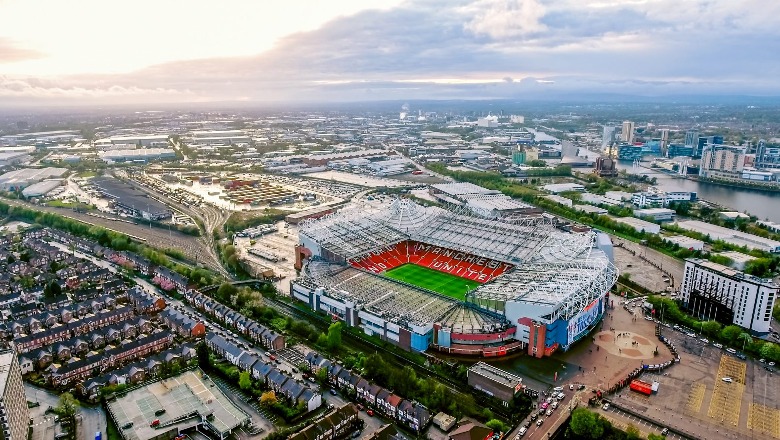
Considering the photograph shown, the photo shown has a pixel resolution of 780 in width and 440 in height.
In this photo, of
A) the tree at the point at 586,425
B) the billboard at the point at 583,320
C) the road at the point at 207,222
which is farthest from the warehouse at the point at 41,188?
the tree at the point at 586,425

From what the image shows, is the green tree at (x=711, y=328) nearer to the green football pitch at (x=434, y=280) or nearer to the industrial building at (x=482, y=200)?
the green football pitch at (x=434, y=280)

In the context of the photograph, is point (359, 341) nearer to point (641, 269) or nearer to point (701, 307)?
point (701, 307)

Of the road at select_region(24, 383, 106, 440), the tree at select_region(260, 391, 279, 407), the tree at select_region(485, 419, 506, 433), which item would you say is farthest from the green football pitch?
the road at select_region(24, 383, 106, 440)

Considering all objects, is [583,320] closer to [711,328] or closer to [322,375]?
[711,328]

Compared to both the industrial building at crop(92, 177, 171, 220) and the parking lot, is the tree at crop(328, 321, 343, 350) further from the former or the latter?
the industrial building at crop(92, 177, 171, 220)

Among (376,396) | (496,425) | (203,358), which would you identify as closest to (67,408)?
(203,358)
